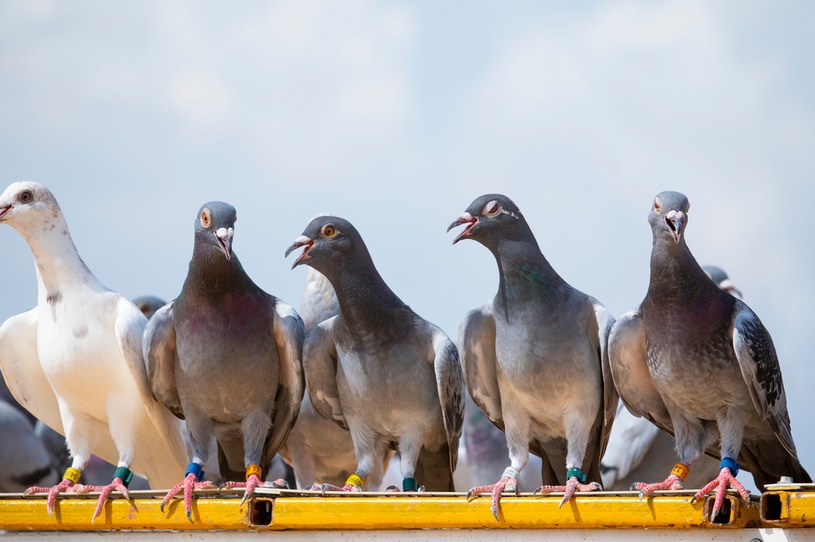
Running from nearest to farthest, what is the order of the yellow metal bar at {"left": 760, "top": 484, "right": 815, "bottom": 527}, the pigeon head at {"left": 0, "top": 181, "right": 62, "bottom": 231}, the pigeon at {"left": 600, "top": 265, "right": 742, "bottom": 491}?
1. the yellow metal bar at {"left": 760, "top": 484, "right": 815, "bottom": 527}
2. the pigeon head at {"left": 0, "top": 181, "right": 62, "bottom": 231}
3. the pigeon at {"left": 600, "top": 265, "right": 742, "bottom": 491}

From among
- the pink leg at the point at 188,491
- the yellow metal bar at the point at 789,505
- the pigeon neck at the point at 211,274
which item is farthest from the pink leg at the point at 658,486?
the pigeon neck at the point at 211,274

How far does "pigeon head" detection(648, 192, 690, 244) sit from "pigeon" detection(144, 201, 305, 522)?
245 cm

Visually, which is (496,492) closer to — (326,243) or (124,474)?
(326,243)

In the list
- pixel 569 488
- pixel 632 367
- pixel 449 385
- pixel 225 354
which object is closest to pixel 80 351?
pixel 225 354

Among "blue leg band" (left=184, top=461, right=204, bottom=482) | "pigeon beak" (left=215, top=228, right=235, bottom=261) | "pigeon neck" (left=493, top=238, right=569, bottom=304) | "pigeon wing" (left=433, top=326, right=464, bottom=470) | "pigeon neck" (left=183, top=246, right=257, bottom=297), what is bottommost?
"blue leg band" (left=184, top=461, right=204, bottom=482)

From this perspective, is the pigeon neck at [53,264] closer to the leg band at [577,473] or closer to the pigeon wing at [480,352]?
the pigeon wing at [480,352]

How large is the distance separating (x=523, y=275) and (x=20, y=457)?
7.23m

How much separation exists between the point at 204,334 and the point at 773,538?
13.0ft

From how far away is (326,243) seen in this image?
25.0 feet

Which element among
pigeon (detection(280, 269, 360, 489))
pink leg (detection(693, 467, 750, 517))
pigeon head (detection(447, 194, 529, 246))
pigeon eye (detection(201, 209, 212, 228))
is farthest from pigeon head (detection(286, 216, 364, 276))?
pink leg (detection(693, 467, 750, 517))

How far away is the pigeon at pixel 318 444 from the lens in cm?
920

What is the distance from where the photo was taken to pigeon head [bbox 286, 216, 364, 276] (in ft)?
24.9

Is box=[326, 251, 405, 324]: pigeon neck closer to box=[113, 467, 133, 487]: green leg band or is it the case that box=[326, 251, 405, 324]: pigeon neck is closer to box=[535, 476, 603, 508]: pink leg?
box=[113, 467, 133, 487]: green leg band

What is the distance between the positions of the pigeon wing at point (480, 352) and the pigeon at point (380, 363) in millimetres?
151
